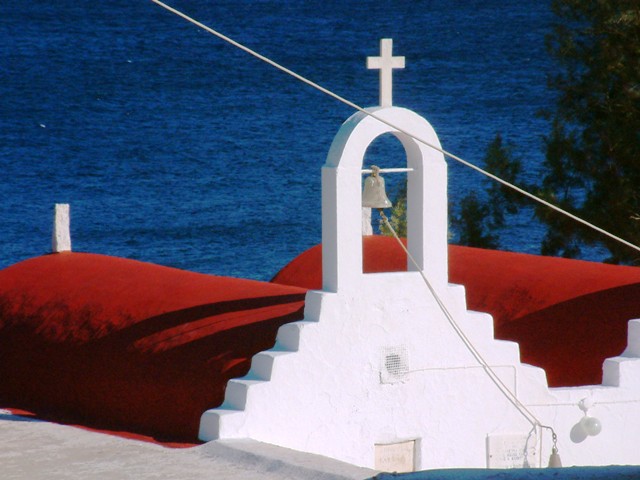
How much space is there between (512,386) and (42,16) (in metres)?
79.0

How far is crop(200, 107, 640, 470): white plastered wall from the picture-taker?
10.8m

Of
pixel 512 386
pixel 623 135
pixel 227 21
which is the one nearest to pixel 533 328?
pixel 512 386

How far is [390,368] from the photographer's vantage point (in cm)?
1130

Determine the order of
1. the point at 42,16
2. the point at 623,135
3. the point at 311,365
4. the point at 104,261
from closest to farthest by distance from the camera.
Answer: the point at 311,365, the point at 104,261, the point at 623,135, the point at 42,16

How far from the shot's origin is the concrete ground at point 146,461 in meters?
9.55

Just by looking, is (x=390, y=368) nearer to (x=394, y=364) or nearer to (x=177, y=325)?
(x=394, y=364)

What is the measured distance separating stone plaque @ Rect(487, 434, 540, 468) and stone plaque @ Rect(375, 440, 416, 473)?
734 millimetres

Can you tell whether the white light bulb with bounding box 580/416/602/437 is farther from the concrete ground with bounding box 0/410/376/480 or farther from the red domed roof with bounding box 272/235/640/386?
the concrete ground with bounding box 0/410/376/480

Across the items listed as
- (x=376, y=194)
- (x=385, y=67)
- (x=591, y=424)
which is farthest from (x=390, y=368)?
(x=385, y=67)

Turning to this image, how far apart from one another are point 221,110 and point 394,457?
65.9m

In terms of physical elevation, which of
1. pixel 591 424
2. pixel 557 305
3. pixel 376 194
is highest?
pixel 376 194

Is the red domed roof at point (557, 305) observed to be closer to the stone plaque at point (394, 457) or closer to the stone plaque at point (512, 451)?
the stone plaque at point (512, 451)

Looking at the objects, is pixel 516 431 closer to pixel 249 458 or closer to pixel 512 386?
pixel 512 386

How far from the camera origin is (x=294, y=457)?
979cm
